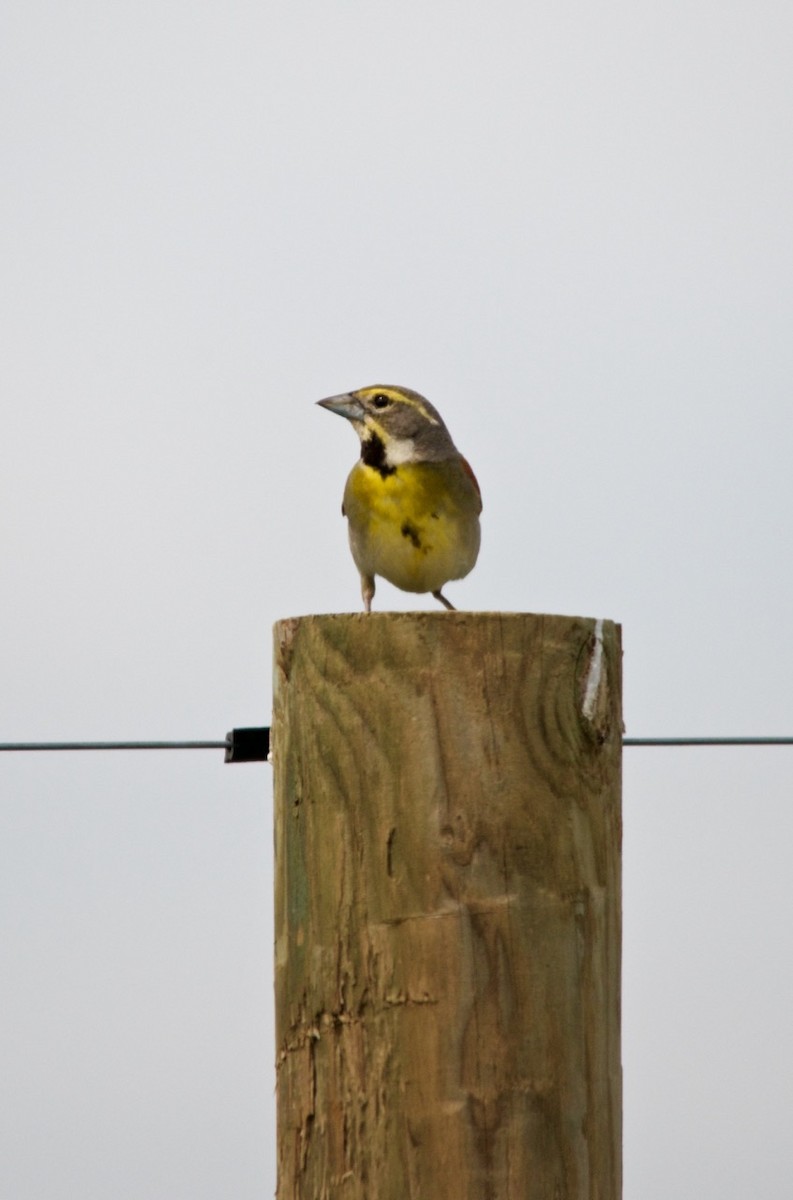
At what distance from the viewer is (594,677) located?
332 centimetres

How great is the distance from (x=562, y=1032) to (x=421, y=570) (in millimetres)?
3770

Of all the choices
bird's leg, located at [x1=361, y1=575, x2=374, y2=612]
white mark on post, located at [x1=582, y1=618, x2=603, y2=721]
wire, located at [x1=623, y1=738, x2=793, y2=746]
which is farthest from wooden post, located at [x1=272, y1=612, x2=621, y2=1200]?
bird's leg, located at [x1=361, y1=575, x2=374, y2=612]

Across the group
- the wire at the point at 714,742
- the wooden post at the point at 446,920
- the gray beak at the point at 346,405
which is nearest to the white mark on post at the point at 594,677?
the wooden post at the point at 446,920

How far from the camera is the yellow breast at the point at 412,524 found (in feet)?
22.4

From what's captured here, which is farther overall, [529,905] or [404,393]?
[404,393]

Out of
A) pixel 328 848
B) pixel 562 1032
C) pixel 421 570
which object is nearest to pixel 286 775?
pixel 328 848

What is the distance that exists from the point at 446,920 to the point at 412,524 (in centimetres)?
377

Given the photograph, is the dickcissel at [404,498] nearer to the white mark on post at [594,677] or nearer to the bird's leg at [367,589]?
the bird's leg at [367,589]

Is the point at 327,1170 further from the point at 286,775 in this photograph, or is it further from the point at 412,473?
the point at 412,473

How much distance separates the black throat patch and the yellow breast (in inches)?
0.6

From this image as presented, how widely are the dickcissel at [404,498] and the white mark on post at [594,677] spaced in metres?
3.51

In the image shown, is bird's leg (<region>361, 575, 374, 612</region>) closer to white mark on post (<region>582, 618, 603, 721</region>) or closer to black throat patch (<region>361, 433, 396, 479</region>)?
black throat patch (<region>361, 433, 396, 479</region>)

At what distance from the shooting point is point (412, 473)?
6.91 meters

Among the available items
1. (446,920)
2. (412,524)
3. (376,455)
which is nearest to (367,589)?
(412,524)
